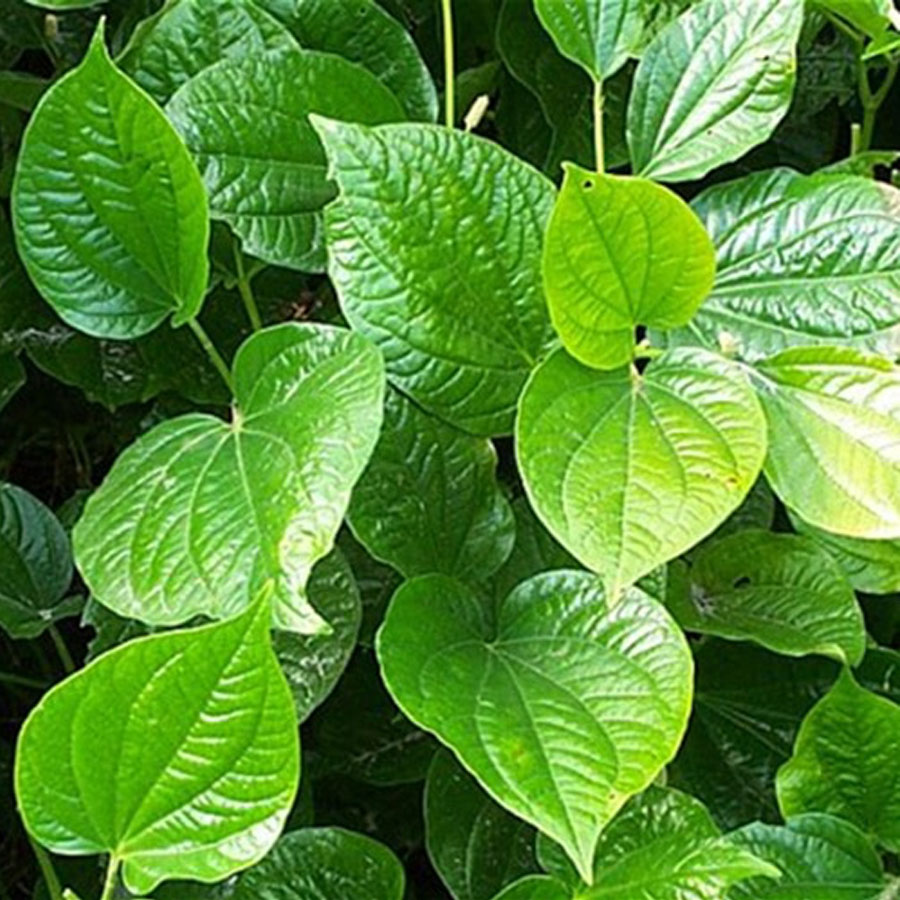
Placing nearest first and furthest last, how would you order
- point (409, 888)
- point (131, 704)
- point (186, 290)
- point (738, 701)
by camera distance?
point (131, 704) < point (186, 290) < point (738, 701) < point (409, 888)

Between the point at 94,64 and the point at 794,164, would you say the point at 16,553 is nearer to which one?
the point at 94,64

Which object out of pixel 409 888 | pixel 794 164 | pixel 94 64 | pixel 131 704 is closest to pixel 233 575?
pixel 131 704

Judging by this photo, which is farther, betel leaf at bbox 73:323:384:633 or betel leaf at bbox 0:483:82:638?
betel leaf at bbox 0:483:82:638

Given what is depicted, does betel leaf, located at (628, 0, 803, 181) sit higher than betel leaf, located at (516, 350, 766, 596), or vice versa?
betel leaf, located at (628, 0, 803, 181)

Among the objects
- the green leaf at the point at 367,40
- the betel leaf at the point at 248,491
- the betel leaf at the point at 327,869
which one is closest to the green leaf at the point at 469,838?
the betel leaf at the point at 327,869

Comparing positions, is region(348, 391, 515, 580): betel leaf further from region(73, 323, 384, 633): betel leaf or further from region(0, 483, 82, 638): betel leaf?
region(0, 483, 82, 638): betel leaf

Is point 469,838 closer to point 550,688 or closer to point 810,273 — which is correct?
point 550,688

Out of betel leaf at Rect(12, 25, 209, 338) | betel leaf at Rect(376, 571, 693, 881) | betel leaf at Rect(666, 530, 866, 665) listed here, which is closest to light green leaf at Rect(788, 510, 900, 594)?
betel leaf at Rect(666, 530, 866, 665)
